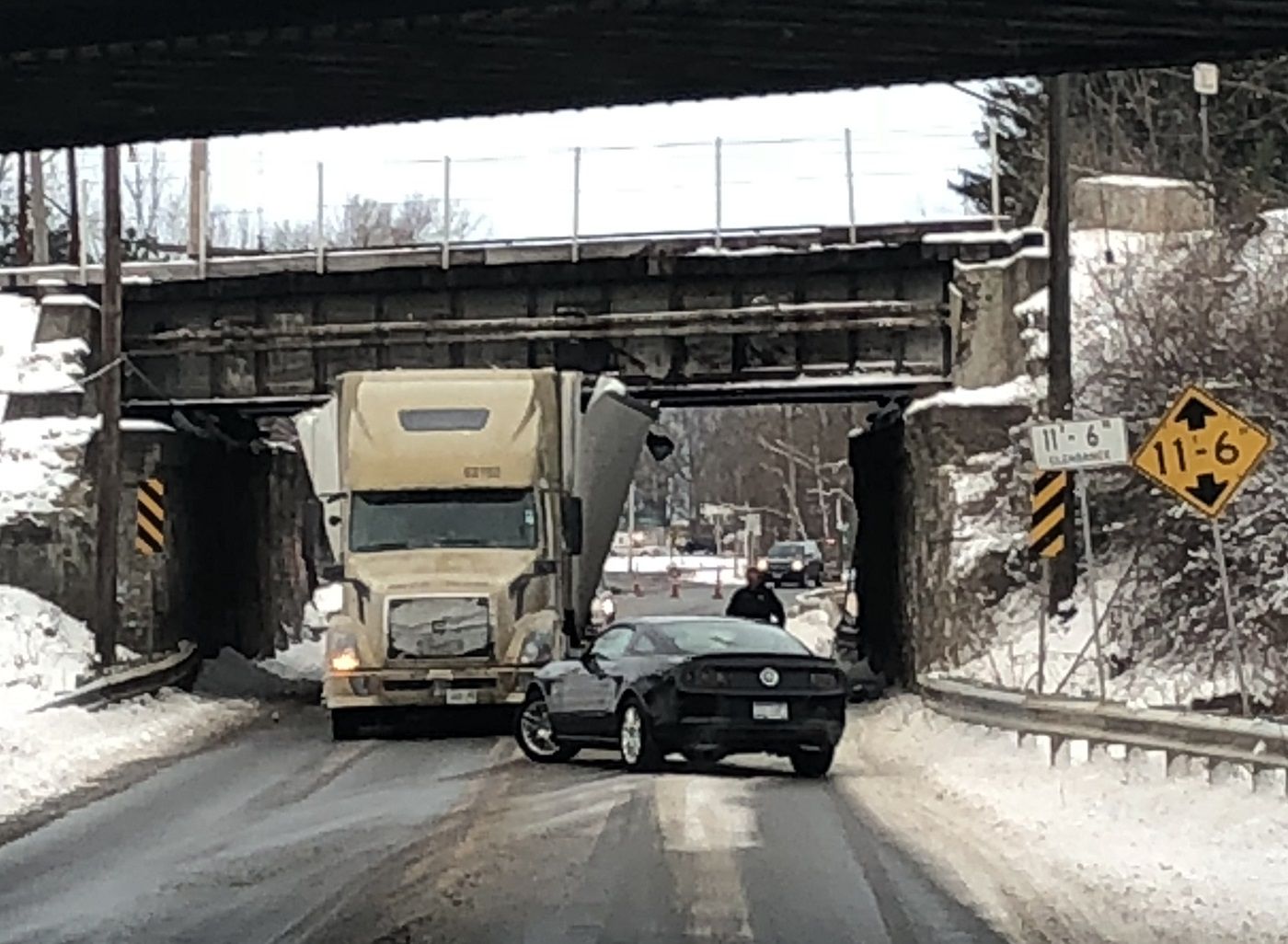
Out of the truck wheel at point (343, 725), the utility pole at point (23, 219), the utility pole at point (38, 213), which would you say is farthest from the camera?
the utility pole at point (38, 213)

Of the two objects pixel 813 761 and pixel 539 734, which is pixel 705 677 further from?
pixel 539 734

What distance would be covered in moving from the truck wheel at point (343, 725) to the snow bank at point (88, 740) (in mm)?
1453

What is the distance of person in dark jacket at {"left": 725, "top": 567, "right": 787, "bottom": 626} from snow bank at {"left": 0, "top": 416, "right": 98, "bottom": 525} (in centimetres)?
1101

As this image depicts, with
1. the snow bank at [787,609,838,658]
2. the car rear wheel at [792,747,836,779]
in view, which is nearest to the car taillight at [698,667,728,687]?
the car rear wheel at [792,747,836,779]

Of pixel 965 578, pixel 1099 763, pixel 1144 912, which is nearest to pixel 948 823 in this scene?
pixel 1099 763

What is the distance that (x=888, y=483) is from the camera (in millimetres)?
36500

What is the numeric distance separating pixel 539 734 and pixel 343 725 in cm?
380

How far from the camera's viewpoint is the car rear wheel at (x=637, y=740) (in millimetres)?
20391

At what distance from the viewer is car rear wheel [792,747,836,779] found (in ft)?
66.4

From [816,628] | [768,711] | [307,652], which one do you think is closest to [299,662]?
[307,652]

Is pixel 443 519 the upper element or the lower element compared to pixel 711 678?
upper

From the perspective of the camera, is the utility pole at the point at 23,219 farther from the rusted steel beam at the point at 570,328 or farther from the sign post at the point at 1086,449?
the sign post at the point at 1086,449

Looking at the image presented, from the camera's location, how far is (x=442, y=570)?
25.3 metres

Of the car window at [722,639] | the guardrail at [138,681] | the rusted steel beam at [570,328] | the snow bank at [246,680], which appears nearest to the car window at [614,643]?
the car window at [722,639]
